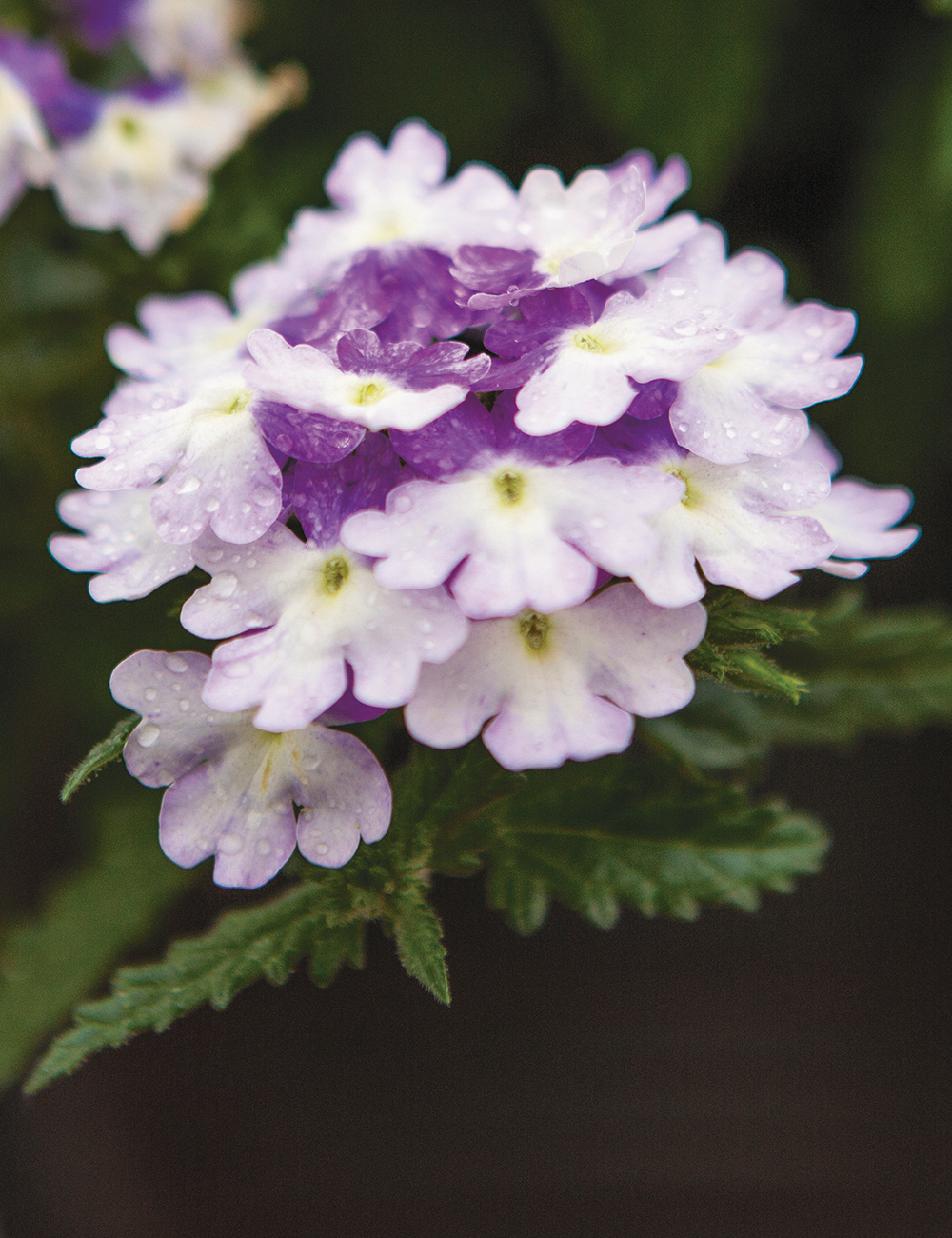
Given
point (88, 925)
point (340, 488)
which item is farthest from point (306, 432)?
point (88, 925)

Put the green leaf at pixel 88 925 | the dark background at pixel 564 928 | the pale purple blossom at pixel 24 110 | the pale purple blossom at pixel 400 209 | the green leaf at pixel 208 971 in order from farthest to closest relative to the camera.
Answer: the dark background at pixel 564 928
the green leaf at pixel 88 925
the pale purple blossom at pixel 24 110
the pale purple blossom at pixel 400 209
the green leaf at pixel 208 971

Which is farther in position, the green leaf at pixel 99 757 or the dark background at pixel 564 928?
the dark background at pixel 564 928

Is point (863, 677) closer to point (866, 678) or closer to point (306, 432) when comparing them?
point (866, 678)

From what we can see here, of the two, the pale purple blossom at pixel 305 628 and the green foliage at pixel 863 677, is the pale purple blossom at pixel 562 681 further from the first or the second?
the green foliage at pixel 863 677

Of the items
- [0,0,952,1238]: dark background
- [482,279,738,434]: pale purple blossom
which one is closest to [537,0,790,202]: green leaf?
[0,0,952,1238]: dark background

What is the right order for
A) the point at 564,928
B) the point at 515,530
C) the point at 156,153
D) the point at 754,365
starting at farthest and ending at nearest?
the point at 564,928 → the point at 156,153 → the point at 754,365 → the point at 515,530

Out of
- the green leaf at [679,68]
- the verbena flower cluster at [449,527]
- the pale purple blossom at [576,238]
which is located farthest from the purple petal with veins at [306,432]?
the green leaf at [679,68]

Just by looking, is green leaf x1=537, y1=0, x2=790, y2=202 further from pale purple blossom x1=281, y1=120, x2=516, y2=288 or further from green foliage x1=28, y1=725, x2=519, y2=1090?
green foliage x1=28, y1=725, x2=519, y2=1090
